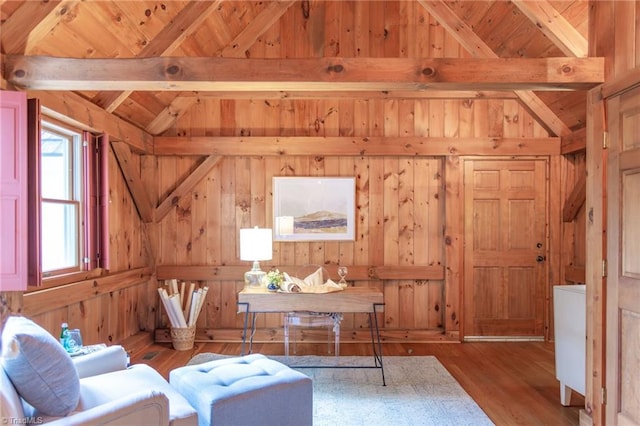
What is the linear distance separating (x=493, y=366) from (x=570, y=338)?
42.6 inches

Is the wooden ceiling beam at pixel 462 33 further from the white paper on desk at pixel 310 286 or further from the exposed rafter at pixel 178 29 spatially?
the white paper on desk at pixel 310 286

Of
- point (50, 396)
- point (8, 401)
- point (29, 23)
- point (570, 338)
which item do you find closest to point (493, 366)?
point (570, 338)

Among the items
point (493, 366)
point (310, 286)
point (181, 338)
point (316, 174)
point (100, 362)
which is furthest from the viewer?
point (316, 174)

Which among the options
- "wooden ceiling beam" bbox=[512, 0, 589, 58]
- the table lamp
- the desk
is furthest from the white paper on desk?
"wooden ceiling beam" bbox=[512, 0, 589, 58]

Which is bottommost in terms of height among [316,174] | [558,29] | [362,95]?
[316,174]

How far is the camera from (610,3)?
102 inches

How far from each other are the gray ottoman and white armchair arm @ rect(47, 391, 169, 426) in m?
0.33

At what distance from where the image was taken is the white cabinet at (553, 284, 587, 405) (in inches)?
114

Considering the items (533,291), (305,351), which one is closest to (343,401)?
(305,351)

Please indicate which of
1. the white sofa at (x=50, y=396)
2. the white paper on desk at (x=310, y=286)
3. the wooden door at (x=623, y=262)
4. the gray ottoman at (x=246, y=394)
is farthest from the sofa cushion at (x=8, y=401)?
the wooden door at (x=623, y=262)

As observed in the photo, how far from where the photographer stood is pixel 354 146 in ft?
15.6

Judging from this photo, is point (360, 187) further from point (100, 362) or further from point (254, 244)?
point (100, 362)

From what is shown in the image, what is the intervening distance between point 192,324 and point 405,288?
8.00 ft

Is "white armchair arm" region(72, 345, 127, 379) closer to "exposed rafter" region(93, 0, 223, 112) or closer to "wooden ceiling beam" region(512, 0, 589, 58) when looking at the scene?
"exposed rafter" region(93, 0, 223, 112)
